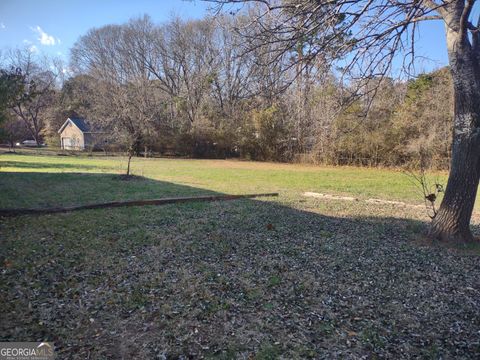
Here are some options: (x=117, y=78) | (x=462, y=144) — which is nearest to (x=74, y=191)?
(x=462, y=144)

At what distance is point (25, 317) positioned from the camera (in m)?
2.43

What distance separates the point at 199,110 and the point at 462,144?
24169 millimetres

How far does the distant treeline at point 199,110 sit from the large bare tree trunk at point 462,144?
7312 mm

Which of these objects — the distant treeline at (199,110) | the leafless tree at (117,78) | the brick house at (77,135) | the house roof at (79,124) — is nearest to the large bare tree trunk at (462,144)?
the distant treeline at (199,110)

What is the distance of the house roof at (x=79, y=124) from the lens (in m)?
34.8

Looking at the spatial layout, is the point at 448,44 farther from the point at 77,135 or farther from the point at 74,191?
the point at 77,135

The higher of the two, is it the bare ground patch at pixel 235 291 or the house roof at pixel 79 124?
the house roof at pixel 79 124

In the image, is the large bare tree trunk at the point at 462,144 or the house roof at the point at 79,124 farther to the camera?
the house roof at the point at 79,124

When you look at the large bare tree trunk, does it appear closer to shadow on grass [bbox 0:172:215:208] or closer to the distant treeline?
shadow on grass [bbox 0:172:215:208]

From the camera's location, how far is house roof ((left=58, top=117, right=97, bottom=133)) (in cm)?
3484

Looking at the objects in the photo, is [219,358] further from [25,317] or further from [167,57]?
[167,57]

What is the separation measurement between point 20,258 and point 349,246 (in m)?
3.90

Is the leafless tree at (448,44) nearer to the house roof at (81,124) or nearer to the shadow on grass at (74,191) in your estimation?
the shadow on grass at (74,191)

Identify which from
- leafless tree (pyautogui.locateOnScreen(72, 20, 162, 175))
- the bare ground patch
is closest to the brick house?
leafless tree (pyautogui.locateOnScreen(72, 20, 162, 175))
